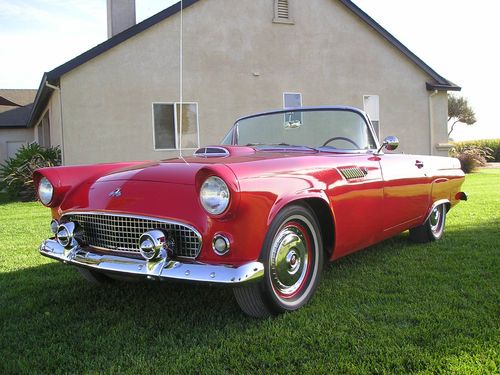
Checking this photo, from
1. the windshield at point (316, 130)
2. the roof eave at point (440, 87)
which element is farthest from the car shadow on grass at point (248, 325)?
the roof eave at point (440, 87)

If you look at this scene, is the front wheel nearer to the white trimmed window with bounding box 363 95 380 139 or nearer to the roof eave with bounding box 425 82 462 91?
the white trimmed window with bounding box 363 95 380 139

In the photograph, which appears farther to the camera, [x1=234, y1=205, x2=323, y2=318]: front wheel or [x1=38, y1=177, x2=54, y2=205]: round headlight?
[x1=38, y1=177, x2=54, y2=205]: round headlight

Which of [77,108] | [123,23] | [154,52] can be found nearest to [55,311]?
[77,108]

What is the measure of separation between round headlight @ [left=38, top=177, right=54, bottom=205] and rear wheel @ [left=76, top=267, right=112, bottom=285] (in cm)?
57

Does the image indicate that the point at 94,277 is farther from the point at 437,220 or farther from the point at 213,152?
the point at 437,220

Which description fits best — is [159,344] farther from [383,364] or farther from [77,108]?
[77,108]

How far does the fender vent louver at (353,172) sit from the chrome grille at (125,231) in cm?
123

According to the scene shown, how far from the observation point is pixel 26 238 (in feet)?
18.9

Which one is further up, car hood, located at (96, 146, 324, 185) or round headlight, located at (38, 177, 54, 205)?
car hood, located at (96, 146, 324, 185)

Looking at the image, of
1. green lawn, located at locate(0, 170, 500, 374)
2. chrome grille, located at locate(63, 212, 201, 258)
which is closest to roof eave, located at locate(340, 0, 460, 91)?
green lawn, located at locate(0, 170, 500, 374)

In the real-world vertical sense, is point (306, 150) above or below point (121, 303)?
above

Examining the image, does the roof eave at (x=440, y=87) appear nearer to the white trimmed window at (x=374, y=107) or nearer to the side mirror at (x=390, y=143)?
the white trimmed window at (x=374, y=107)

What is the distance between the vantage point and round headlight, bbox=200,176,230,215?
2449 millimetres

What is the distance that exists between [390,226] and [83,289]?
7.97ft
